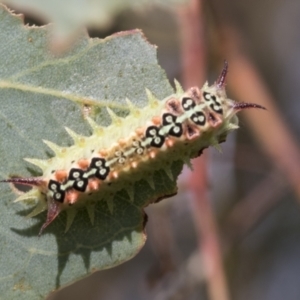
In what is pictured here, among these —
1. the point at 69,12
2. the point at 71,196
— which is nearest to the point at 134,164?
the point at 71,196

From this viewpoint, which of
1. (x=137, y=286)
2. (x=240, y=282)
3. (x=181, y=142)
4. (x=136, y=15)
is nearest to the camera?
(x=181, y=142)

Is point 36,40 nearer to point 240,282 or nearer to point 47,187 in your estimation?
point 47,187

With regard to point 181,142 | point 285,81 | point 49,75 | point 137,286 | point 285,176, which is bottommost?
point 137,286

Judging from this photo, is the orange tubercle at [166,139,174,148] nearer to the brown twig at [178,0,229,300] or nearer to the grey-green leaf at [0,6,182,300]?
the grey-green leaf at [0,6,182,300]

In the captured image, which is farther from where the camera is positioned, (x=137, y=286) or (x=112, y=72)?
(x=137, y=286)

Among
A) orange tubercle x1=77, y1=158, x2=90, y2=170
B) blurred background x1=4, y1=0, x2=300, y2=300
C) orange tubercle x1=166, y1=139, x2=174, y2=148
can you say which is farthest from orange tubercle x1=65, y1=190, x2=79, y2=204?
blurred background x1=4, y1=0, x2=300, y2=300

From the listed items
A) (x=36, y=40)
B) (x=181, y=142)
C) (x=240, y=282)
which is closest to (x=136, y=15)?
(x=36, y=40)

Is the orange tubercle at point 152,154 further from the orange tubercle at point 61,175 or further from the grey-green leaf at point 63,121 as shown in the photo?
the orange tubercle at point 61,175

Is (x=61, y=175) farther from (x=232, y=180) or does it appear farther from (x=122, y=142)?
(x=232, y=180)
